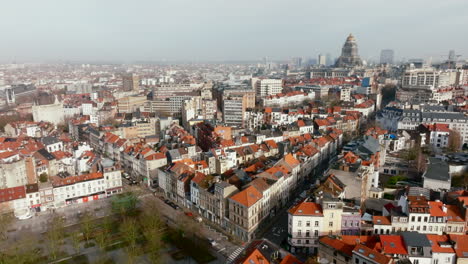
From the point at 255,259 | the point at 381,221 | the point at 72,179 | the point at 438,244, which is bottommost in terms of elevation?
the point at 72,179

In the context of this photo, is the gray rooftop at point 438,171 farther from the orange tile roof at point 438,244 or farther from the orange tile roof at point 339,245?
the orange tile roof at point 339,245

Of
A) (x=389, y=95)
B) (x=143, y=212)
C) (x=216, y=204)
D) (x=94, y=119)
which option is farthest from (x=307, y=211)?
(x=389, y=95)

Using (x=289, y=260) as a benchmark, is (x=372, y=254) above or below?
above

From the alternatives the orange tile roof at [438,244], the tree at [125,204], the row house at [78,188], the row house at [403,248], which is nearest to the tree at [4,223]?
the row house at [78,188]

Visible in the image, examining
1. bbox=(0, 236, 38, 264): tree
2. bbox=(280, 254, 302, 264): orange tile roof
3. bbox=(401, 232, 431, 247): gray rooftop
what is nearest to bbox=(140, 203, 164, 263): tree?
bbox=(0, 236, 38, 264): tree

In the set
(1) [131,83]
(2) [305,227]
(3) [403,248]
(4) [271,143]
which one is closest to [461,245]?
(3) [403,248]

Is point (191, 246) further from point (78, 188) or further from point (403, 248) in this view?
point (78, 188)

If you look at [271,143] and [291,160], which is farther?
[271,143]

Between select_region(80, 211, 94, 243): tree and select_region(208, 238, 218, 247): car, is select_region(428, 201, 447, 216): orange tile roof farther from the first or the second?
select_region(80, 211, 94, 243): tree
